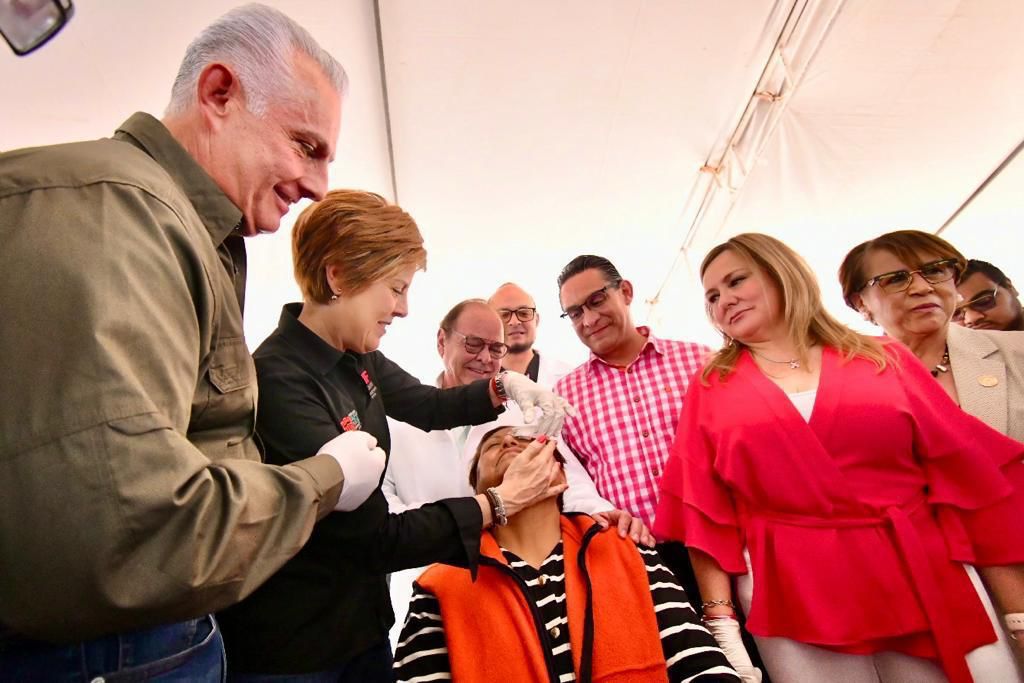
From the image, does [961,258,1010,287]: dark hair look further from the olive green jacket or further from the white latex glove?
the olive green jacket

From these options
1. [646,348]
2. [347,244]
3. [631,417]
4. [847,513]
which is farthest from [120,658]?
[646,348]

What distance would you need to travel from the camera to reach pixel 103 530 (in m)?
0.57

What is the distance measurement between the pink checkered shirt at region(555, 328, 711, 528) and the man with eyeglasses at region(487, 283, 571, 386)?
0.78m

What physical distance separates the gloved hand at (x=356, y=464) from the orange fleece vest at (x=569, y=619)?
1.77ft

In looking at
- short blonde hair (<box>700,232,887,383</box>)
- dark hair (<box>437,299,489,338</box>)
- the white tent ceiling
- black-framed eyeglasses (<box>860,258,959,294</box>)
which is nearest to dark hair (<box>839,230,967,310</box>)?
black-framed eyeglasses (<box>860,258,959,294</box>)

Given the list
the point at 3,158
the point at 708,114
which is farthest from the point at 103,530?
the point at 708,114

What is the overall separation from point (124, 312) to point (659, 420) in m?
1.86

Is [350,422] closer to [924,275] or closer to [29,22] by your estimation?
[29,22]

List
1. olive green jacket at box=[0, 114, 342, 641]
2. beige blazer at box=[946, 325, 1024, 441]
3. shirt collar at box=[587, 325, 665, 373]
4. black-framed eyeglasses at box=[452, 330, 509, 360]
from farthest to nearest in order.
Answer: black-framed eyeglasses at box=[452, 330, 509, 360], shirt collar at box=[587, 325, 665, 373], beige blazer at box=[946, 325, 1024, 441], olive green jacket at box=[0, 114, 342, 641]

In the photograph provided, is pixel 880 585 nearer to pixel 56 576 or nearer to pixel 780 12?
pixel 56 576

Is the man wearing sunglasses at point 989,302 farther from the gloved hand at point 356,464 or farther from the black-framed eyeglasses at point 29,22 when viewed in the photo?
the black-framed eyeglasses at point 29,22

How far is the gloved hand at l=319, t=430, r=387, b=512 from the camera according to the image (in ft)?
3.59

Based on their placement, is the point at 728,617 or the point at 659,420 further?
the point at 659,420

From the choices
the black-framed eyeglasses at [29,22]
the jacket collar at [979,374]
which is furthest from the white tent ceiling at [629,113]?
the jacket collar at [979,374]
